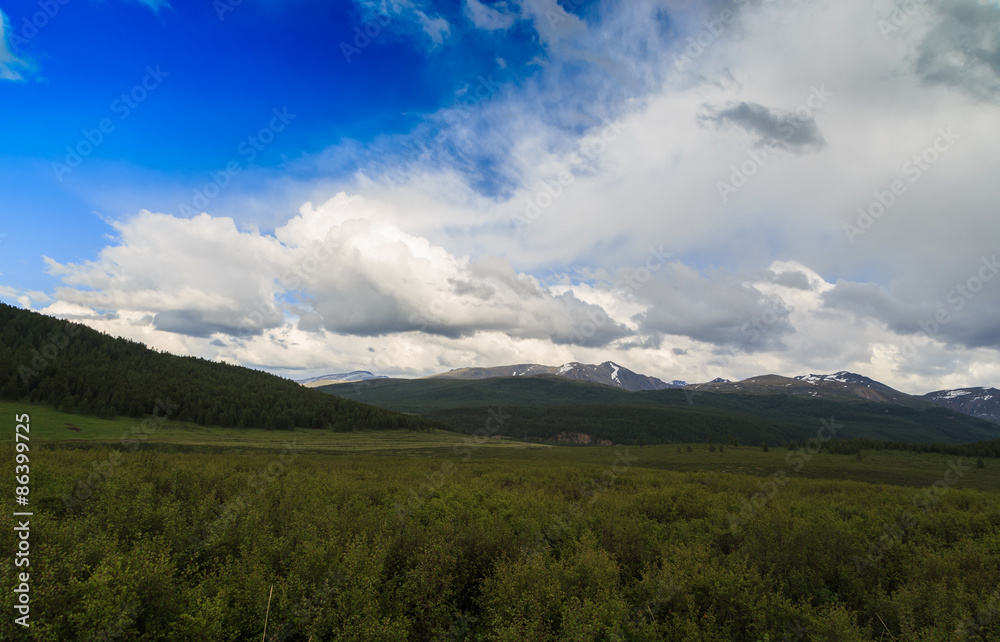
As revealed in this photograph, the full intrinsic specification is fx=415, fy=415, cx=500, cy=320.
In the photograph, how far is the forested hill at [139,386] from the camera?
4796 inches

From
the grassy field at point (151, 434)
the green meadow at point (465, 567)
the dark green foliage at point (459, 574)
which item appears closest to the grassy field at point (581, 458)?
the grassy field at point (151, 434)

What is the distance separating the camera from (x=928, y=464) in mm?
92750

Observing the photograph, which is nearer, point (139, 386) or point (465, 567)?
point (465, 567)

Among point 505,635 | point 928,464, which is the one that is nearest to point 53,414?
point 505,635

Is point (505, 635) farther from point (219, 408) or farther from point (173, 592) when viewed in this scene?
point (219, 408)

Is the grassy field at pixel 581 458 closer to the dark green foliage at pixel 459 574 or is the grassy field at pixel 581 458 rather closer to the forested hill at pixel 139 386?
the forested hill at pixel 139 386

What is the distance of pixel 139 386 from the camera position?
137750 mm

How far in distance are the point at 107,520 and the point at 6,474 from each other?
14850mm

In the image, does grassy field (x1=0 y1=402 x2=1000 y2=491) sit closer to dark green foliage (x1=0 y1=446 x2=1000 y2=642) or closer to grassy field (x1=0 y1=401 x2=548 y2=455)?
grassy field (x1=0 y1=401 x2=548 y2=455)

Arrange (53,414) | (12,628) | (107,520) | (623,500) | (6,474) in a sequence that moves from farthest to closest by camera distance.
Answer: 1. (53,414)
2. (623,500)
3. (6,474)
4. (107,520)
5. (12,628)

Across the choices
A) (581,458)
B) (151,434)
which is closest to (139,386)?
(151,434)

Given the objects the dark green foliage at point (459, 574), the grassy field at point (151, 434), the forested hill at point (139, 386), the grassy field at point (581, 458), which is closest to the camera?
the dark green foliage at point (459, 574)

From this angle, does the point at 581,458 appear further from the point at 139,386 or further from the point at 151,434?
the point at 139,386

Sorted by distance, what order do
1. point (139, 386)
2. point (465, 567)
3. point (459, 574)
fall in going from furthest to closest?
point (139, 386), point (465, 567), point (459, 574)
